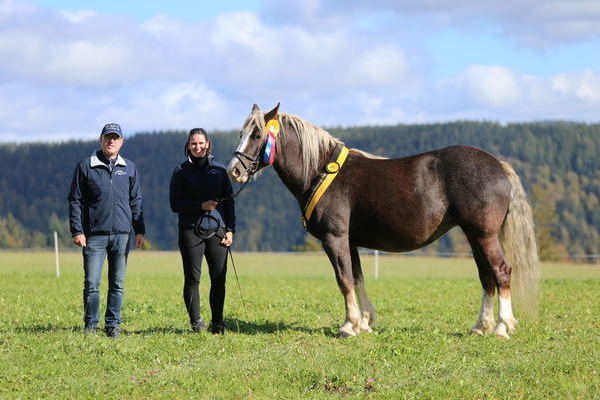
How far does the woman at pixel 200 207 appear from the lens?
8.77 meters

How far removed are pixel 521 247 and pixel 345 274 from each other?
2141mm

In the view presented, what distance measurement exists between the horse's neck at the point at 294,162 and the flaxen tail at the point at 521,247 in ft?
7.49

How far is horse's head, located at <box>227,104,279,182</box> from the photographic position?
8523mm

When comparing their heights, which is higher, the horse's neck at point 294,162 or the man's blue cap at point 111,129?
the man's blue cap at point 111,129

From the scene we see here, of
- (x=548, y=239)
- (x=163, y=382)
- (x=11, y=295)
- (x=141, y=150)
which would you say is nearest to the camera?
(x=163, y=382)

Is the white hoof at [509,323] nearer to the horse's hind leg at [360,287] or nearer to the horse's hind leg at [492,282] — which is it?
the horse's hind leg at [492,282]

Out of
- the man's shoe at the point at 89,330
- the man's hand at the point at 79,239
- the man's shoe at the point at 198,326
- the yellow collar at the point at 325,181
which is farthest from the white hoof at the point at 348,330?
the man's hand at the point at 79,239

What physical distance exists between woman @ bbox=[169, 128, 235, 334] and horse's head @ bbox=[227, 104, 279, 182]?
390 mm

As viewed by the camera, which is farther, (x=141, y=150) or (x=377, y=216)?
(x=141, y=150)

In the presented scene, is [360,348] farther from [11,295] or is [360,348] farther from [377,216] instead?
[11,295]

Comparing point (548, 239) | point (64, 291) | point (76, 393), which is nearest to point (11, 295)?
point (64, 291)

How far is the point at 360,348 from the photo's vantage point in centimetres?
809

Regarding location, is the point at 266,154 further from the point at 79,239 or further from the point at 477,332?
the point at 477,332

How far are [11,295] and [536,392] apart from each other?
10.8 m
